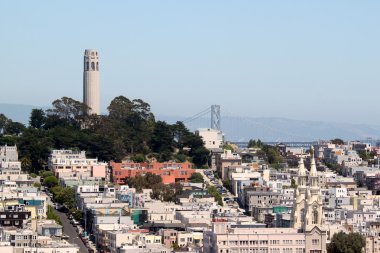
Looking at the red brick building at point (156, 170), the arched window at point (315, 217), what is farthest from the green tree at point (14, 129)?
the arched window at point (315, 217)

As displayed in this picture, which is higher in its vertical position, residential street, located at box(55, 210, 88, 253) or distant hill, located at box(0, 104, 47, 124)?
distant hill, located at box(0, 104, 47, 124)

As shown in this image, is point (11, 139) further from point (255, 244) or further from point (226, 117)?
point (226, 117)

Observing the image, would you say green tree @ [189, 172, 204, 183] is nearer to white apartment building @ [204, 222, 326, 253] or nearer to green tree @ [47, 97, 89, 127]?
green tree @ [47, 97, 89, 127]

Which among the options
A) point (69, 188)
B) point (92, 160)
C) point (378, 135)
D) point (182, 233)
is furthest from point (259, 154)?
point (378, 135)

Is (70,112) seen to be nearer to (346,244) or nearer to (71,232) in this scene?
(71,232)

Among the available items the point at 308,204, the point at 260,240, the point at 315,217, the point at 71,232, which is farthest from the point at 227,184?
the point at 260,240

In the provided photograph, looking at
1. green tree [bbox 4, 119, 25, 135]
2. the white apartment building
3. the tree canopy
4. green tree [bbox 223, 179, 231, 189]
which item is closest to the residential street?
the white apartment building
